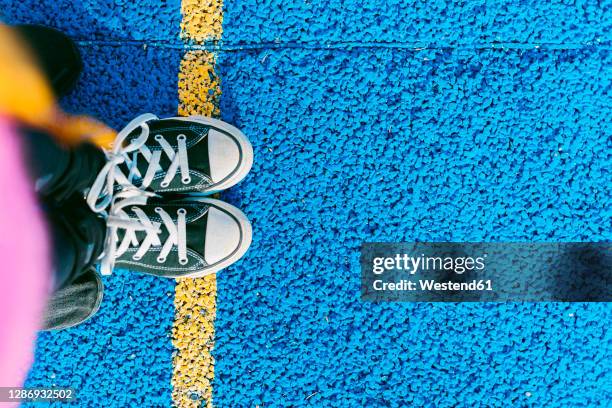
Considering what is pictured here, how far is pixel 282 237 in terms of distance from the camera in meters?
1.58

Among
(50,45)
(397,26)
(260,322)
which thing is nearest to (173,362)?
(260,322)

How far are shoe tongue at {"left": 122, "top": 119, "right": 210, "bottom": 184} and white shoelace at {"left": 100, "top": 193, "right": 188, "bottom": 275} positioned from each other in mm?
114

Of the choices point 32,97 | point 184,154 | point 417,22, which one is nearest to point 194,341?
point 184,154

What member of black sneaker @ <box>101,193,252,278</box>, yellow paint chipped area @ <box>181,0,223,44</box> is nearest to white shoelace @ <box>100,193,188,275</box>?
black sneaker @ <box>101,193,252,278</box>

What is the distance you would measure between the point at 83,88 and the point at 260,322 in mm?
855

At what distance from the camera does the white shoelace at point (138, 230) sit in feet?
4.41

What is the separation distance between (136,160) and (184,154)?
0.13m

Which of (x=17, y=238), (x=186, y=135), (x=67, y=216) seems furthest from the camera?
(x=186, y=135)

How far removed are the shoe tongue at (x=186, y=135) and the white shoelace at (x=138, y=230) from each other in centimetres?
11

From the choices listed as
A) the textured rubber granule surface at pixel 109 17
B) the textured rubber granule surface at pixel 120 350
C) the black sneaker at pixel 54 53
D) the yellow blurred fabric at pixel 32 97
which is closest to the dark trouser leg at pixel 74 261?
the textured rubber granule surface at pixel 120 350

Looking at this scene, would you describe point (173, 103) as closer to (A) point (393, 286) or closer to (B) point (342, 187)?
(B) point (342, 187)

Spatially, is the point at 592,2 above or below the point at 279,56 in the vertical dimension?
above

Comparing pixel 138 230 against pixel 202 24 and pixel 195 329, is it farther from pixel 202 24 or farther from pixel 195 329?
pixel 202 24

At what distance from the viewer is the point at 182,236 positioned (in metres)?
1.49
